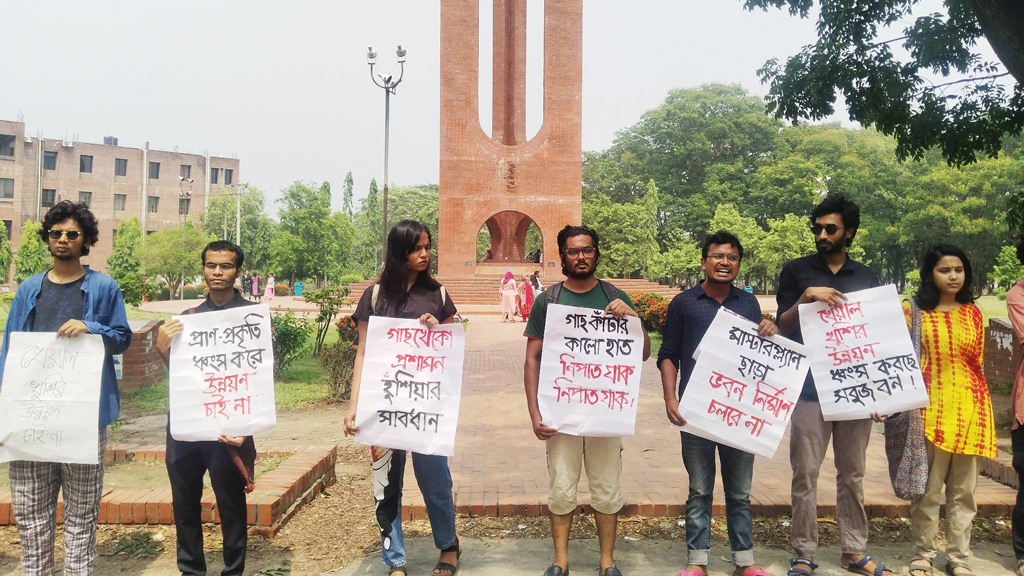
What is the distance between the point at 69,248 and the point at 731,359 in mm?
3280

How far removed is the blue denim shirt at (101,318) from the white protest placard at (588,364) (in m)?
2.05

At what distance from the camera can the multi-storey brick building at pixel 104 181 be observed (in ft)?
171

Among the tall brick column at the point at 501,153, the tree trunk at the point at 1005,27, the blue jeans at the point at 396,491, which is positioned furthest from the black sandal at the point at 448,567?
the tall brick column at the point at 501,153

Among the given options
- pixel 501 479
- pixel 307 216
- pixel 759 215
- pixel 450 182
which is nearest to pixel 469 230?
pixel 450 182

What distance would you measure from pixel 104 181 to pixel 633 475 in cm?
6091

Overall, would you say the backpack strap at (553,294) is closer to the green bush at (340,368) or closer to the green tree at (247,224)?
the green bush at (340,368)

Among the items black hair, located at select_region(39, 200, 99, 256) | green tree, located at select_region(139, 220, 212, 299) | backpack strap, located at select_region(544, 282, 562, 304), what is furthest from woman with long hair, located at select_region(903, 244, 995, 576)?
green tree, located at select_region(139, 220, 212, 299)

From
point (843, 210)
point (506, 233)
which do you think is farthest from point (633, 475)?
point (506, 233)

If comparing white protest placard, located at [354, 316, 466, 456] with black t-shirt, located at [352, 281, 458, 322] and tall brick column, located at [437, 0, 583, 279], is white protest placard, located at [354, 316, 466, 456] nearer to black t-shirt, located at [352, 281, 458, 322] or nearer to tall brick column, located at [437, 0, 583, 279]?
black t-shirt, located at [352, 281, 458, 322]

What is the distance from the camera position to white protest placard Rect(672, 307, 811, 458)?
3648 millimetres

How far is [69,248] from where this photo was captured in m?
3.41

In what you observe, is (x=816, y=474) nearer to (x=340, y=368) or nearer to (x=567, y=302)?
(x=567, y=302)

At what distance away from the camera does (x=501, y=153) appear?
32344 mm

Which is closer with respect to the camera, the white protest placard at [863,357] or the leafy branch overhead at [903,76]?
the white protest placard at [863,357]
